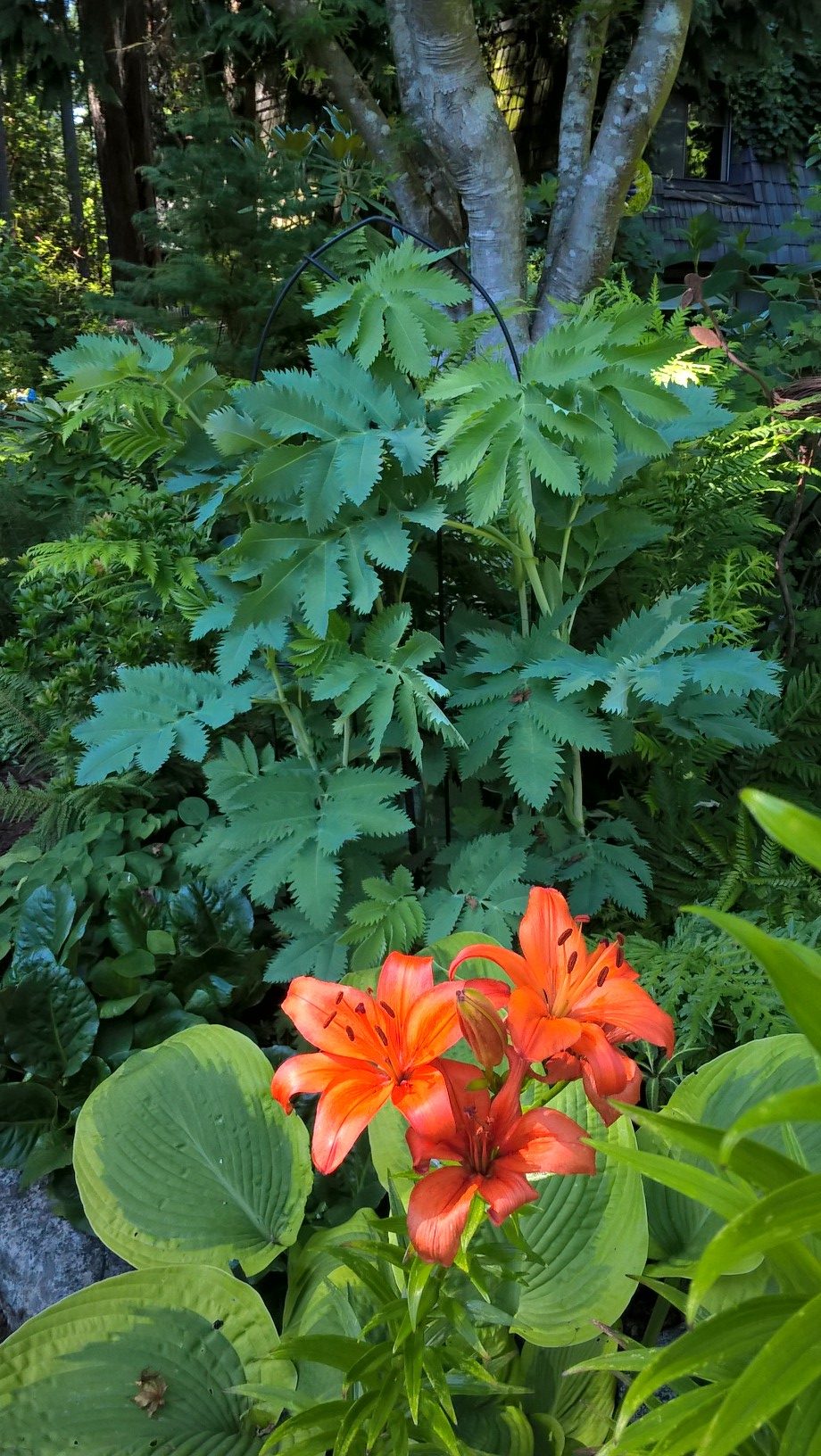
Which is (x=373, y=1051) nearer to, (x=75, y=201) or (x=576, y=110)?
(x=576, y=110)

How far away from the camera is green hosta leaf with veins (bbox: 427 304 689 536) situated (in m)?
1.32

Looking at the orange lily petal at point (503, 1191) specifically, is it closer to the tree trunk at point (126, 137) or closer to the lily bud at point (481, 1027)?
the lily bud at point (481, 1027)

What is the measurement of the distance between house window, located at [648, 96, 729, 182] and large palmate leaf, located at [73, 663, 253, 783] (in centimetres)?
771

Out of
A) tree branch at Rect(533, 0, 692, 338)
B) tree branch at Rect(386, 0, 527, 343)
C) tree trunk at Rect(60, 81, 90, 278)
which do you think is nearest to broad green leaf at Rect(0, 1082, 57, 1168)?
tree branch at Rect(386, 0, 527, 343)

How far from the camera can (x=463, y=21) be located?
3.36 meters

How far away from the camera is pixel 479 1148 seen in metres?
0.69

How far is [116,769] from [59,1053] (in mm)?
552

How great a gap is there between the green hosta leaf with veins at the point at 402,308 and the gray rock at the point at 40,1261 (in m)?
1.53

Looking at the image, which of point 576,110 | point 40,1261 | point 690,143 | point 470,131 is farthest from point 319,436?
point 690,143

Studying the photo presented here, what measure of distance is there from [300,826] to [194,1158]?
0.52 meters

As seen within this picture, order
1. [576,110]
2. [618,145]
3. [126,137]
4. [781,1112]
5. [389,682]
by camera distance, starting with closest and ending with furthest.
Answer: [781,1112], [389,682], [618,145], [576,110], [126,137]

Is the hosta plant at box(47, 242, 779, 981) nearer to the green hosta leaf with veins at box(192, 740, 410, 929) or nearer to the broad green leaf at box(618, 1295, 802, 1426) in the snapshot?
the green hosta leaf with veins at box(192, 740, 410, 929)

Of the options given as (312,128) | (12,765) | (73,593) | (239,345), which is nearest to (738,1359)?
(73,593)

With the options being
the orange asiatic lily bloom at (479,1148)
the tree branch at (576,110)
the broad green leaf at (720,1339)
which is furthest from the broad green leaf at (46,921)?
the tree branch at (576,110)
